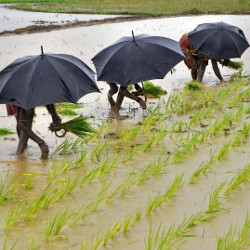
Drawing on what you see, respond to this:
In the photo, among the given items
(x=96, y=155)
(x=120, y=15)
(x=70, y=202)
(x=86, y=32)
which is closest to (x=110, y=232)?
(x=70, y=202)

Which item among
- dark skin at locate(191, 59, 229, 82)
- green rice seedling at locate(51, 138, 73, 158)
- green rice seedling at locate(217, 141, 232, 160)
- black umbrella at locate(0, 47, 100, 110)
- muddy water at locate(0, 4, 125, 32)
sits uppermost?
black umbrella at locate(0, 47, 100, 110)

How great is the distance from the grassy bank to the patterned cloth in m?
12.3

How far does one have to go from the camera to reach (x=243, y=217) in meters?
4.34

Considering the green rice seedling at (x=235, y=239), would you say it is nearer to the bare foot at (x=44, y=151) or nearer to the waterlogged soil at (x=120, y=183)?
the waterlogged soil at (x=120, y=183)

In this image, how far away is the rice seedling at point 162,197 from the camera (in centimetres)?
431

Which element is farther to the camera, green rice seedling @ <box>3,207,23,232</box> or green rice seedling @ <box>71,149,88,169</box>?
green rice seedling @ <box>71,149,88,169</box>

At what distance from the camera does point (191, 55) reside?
32.6 ft

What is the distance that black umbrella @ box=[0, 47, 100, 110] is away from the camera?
5492 millimetres

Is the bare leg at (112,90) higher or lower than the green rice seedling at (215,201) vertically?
lower

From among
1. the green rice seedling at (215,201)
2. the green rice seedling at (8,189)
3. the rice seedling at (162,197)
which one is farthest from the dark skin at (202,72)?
the green rice seedling at (8,189)

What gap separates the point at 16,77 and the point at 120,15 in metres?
16.6

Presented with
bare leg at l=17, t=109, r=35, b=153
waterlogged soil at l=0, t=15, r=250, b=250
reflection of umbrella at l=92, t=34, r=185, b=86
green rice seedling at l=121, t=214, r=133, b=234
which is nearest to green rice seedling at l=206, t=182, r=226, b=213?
waterlogged soil at l=0, t=15, r=250, b=250

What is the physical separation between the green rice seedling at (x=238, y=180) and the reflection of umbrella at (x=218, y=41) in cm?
464

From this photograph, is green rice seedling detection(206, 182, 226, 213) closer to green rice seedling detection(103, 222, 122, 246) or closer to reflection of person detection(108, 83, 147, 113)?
green rice seedling detection(103, 222, 122, 246)
